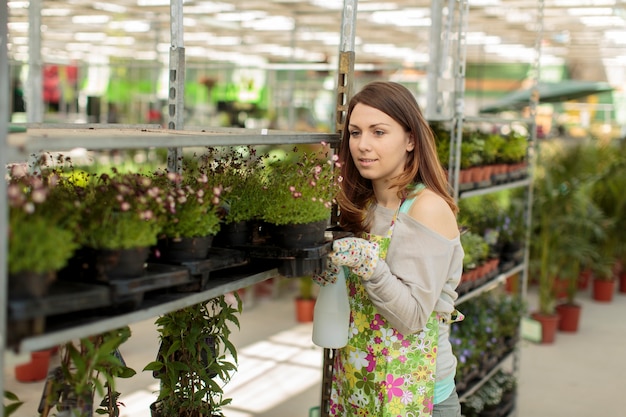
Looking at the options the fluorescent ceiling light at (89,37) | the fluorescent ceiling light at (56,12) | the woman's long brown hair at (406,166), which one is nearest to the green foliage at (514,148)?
the woman's long brown hair at (406,166)

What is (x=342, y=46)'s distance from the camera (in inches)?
93.6

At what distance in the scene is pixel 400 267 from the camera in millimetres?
2000

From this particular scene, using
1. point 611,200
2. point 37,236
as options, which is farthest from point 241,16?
point 37,236

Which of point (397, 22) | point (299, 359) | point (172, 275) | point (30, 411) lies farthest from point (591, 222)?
point (172, 275)

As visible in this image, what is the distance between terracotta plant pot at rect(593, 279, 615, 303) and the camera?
748 cm

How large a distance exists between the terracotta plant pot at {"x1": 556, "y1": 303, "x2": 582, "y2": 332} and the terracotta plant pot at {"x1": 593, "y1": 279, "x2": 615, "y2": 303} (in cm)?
128

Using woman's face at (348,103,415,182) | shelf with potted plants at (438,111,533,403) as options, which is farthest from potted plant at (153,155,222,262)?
shelf with potted plants at (438,111,533,403)

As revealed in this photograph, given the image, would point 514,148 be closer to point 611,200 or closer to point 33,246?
point 33,246

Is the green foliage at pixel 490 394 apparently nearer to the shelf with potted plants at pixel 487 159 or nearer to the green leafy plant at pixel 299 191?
the shelf with potted plants at pixel 487 159

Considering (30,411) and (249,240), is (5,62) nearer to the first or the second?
(249,240)

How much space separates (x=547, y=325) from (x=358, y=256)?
457cm

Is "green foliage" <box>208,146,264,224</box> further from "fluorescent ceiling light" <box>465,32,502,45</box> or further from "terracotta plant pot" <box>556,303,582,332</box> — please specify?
"fluorescent ceiling light" <box>465,32,502,45</box>

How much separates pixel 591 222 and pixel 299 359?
9.40 feet

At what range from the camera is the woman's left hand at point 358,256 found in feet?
6.13
